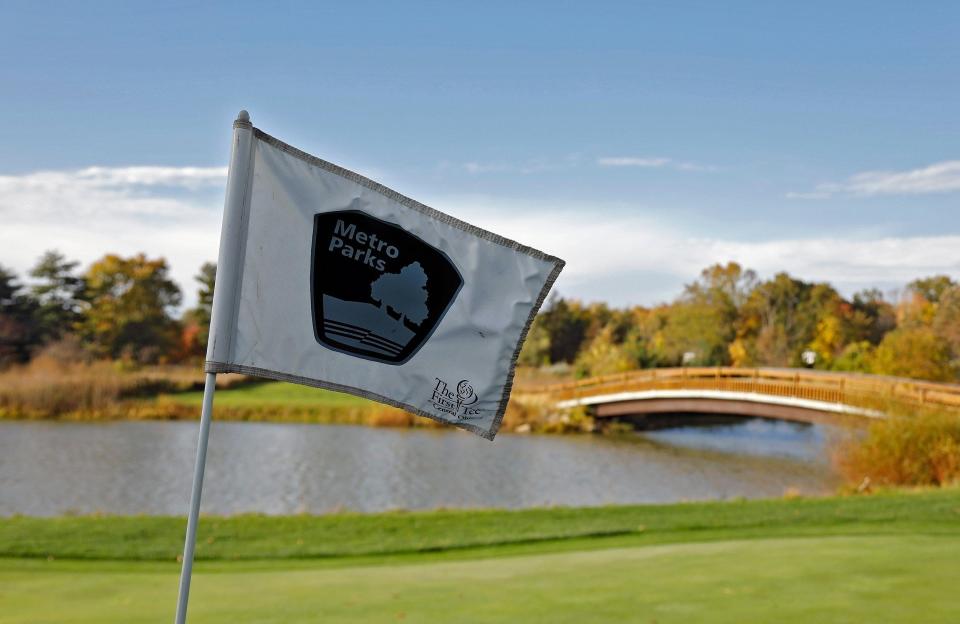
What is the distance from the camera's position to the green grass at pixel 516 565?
5344mm

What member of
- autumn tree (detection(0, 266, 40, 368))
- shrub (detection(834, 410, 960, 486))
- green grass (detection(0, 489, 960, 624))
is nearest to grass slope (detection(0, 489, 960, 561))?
green grass (detection(0, 489, 960, 624))

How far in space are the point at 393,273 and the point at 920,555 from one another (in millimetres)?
4956

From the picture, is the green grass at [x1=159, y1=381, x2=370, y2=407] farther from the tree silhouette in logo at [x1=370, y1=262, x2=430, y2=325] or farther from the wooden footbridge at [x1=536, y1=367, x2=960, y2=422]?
the tree silhouette in logo at [x1=370, y1=262, x2=430, y2=325]

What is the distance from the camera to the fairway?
5164 mm

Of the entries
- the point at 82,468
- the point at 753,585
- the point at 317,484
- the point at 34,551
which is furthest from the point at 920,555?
the point at 82,468

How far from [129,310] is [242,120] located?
187ft

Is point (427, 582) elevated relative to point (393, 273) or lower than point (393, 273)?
lower

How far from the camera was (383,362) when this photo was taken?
3.98 metres

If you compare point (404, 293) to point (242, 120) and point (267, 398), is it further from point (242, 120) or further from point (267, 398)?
point (267, 398)

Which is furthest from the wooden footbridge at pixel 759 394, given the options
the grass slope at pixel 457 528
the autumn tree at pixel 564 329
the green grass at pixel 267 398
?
the autumn tree at pixel 564 329

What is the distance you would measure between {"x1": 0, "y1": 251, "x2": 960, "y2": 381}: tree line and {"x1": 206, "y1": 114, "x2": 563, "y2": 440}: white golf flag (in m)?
39.2

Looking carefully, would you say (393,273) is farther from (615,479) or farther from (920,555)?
(615,479)

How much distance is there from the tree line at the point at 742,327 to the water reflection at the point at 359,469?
15334 mm

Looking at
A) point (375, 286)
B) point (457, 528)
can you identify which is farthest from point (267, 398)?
point (375, 286)
